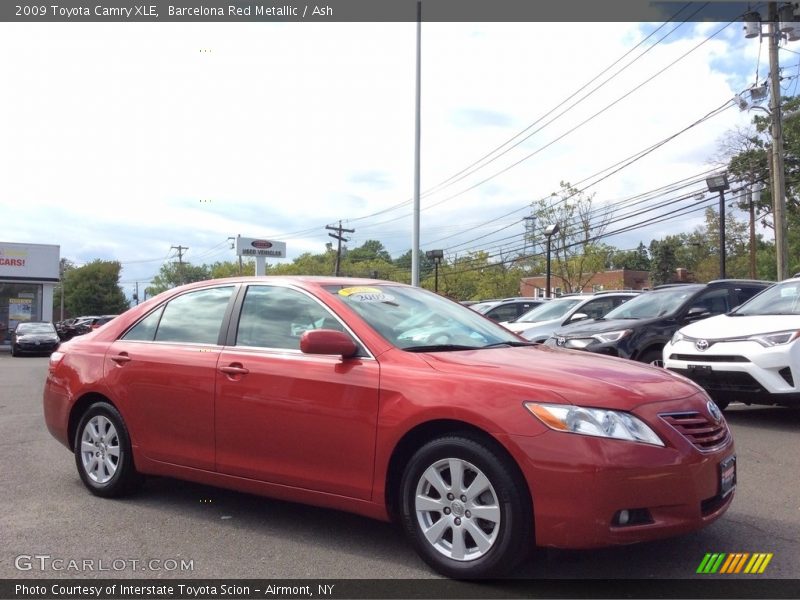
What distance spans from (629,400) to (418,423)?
1046 mm

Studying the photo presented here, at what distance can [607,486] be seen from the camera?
3266mm

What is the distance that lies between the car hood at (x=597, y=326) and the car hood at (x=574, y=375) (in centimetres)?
559

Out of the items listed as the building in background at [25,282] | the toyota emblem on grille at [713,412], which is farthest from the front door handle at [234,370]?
the building in background at [25,282]

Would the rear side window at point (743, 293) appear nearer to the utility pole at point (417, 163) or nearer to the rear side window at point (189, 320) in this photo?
the rear side window at point (189, 320)

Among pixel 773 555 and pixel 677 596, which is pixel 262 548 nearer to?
pixel 677 596

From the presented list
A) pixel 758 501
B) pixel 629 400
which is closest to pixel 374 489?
pixel 629 400

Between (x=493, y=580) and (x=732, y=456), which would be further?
(x=732, y=456)

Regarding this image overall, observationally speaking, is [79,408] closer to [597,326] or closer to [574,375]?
[574,375]

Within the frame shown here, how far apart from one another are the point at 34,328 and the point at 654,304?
25199 millimetres

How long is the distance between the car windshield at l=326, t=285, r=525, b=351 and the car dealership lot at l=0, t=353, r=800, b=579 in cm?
121

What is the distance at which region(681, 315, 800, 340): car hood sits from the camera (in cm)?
762

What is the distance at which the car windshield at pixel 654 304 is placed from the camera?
10.0 m

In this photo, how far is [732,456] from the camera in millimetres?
3875

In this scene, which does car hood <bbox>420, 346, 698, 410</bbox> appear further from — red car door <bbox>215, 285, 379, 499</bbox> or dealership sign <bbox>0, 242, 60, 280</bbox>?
dealership sign <bbox>0, 242, 60, 280</bbox>
